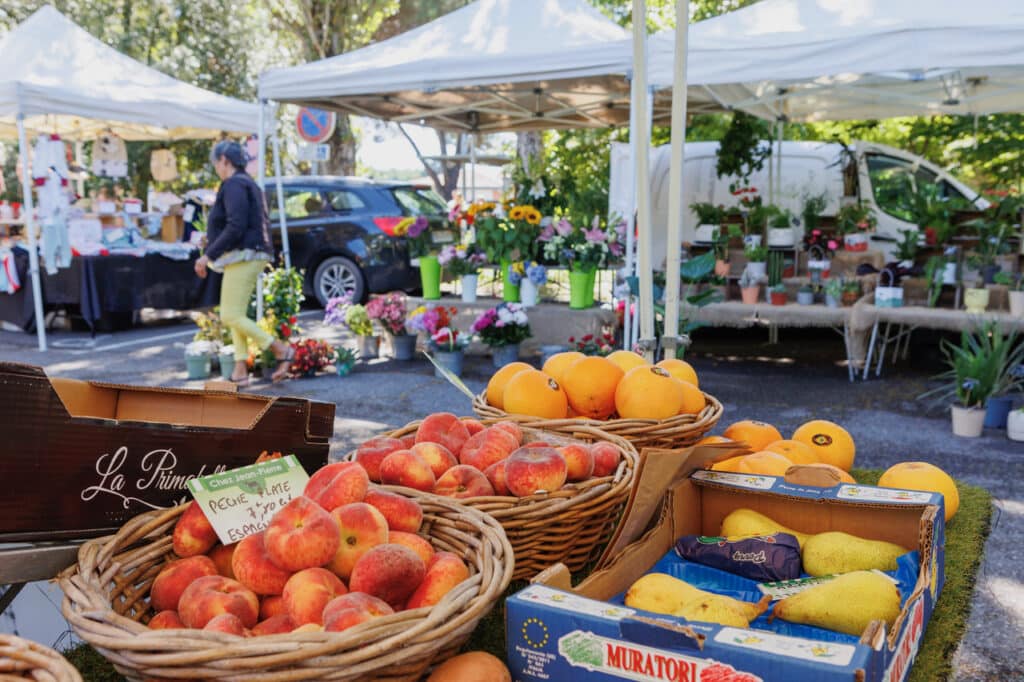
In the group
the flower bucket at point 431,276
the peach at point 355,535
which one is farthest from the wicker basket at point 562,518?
the flower bucket at point 431,276

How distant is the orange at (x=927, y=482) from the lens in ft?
6.27

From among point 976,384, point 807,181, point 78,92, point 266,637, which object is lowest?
point 976,384

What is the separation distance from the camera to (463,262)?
7.55 m

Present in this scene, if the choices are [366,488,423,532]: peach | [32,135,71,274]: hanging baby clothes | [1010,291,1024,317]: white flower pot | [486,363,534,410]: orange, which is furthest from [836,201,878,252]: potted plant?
[32,135,71,274]: hanging baby clothes

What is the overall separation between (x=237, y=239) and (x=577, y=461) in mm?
5007

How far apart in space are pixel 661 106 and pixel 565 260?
271 centimetres

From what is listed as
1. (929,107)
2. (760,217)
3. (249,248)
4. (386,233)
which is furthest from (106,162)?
(929,107)

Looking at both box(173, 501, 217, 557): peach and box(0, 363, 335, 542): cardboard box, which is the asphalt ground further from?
box(173, 501, 217, 557): peach

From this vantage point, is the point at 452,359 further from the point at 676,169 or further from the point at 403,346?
the point at 676,169

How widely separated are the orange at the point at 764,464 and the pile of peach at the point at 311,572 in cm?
87

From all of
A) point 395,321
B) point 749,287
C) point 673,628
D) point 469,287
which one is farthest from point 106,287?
point 673,628

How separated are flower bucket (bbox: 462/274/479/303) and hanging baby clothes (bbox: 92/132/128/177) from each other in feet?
18.8

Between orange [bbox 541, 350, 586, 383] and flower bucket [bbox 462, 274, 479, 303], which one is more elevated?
orange [bbox 541, 350, 586, 383]

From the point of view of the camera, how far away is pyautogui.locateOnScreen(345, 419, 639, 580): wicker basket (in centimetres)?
146
